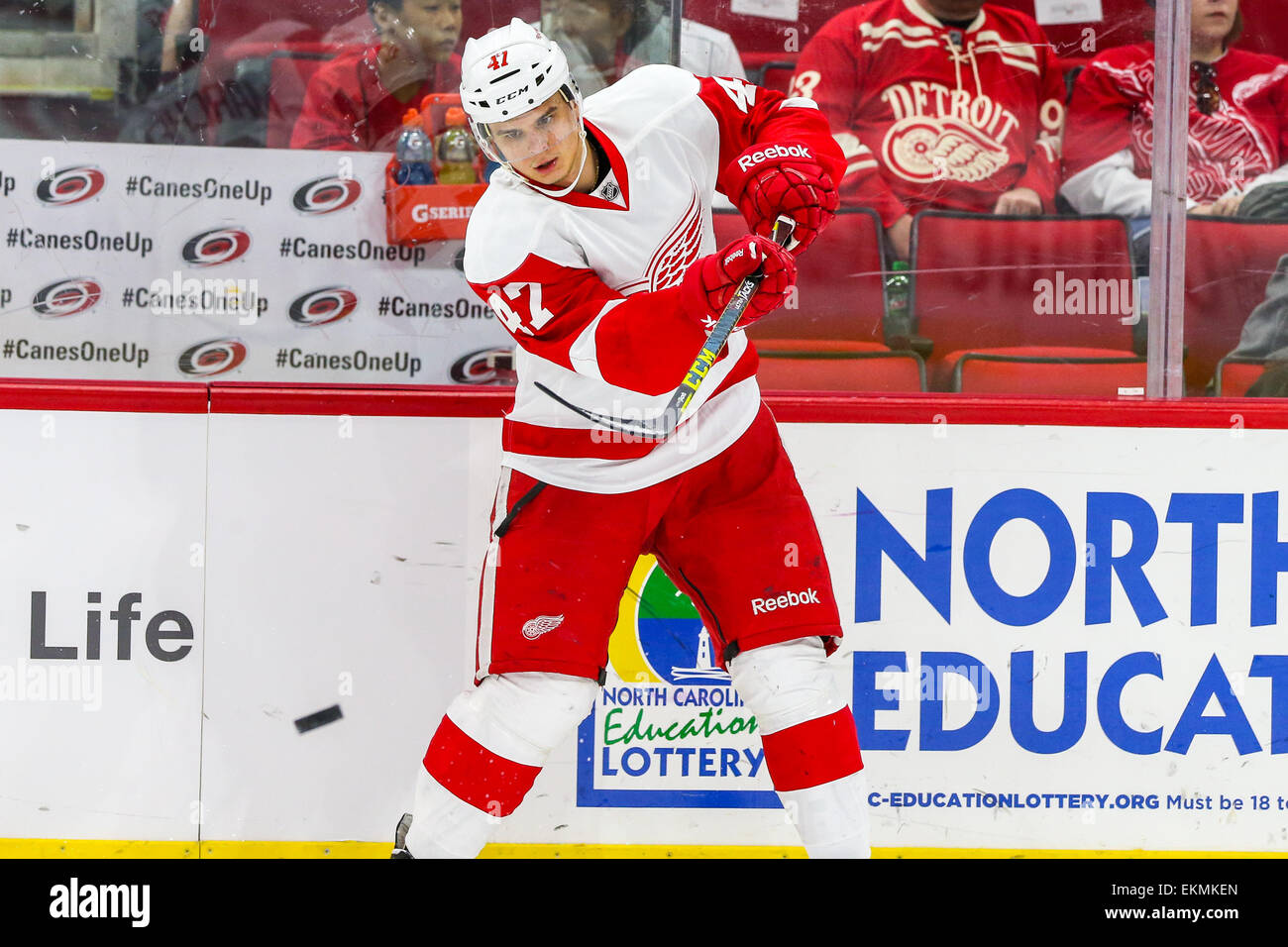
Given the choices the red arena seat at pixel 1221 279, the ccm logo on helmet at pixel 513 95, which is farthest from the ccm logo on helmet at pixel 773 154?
the red arena seat at pixel 1221 279

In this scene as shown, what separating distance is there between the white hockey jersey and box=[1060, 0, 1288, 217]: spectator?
0.69 m

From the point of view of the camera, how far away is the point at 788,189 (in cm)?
188

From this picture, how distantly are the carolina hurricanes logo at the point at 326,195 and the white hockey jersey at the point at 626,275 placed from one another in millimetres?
487

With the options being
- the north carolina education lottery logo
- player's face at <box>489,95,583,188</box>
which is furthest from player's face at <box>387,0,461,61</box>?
the north carolina education lottery logo

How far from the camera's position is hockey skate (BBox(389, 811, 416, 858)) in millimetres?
2150

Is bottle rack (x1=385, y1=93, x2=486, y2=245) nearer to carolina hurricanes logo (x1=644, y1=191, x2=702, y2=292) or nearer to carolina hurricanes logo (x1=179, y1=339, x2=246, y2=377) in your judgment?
carolina hurricanes logo (x1=179, y1=339, x2=246, y2=377)

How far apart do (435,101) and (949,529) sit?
1248mm

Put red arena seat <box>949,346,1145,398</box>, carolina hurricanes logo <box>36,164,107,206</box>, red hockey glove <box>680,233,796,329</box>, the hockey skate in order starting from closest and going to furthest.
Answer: red hockey glove <box>680,233,796,329</box> → the hockey skate → carolina hurricanes logo <box>36,164,107,206</box> → red arena seat <box>949,346,1145,398</box>

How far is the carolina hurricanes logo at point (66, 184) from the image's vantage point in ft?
7.73

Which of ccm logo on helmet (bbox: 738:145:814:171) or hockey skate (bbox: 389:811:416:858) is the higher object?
ccm logo on helmet (bbox: 738:145:814:171)

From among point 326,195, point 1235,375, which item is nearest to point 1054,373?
point 1235,375

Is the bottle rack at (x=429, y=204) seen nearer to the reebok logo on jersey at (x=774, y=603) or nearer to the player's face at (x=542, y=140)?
the player's face at (x=542, y=140)

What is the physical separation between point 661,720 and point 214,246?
1.20 metres

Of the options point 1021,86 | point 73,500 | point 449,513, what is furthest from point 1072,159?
point 73,500
